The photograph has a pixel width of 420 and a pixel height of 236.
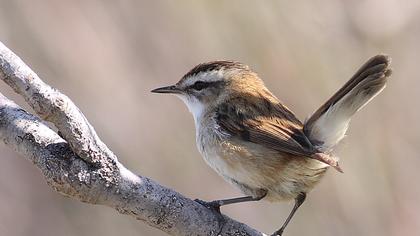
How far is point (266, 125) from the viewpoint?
4.14 meters

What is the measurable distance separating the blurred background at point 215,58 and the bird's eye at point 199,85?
151cm

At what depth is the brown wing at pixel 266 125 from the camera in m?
3.91

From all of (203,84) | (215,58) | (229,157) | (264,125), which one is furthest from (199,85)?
(215,58)

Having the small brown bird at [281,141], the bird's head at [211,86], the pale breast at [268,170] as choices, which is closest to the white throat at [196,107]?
the bird's head at [211,86]

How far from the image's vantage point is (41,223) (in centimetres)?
643

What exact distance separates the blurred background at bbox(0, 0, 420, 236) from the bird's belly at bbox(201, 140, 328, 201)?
196 cm

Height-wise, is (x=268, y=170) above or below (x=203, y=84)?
below

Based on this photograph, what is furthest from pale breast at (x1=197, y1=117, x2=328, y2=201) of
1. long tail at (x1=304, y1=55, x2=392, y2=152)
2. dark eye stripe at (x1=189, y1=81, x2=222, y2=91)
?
dark eye stripe at (x1=189, y1=81, x2=222, y2=91)

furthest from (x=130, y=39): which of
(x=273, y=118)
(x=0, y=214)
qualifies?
(x=273, y=118)

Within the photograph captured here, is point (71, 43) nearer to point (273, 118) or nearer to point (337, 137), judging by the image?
point (273, 118)

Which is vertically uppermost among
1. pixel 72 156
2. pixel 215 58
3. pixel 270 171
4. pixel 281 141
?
pixel 215 58

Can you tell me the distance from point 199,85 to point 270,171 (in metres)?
0.91

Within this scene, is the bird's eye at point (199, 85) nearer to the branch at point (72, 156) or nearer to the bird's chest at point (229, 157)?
the bird's chest at point (229, 157)

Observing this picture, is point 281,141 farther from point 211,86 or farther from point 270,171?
point 211,86
